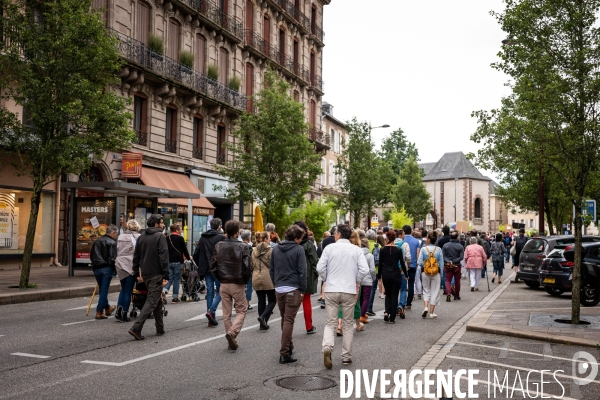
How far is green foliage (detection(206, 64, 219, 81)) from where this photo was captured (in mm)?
30406

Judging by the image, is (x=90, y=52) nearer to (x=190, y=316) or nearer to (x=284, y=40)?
(x=190, y=316)

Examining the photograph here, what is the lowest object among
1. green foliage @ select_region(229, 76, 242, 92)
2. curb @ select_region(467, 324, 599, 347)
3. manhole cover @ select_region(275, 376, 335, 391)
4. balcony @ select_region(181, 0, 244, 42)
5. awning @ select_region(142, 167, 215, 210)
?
manhole cover @ select_region(275, 376, 335, 391)

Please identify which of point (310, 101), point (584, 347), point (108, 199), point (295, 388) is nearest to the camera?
point (295, 388)

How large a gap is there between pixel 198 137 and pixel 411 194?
45.6 metres

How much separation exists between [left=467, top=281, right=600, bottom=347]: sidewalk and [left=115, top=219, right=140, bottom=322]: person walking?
5.96m

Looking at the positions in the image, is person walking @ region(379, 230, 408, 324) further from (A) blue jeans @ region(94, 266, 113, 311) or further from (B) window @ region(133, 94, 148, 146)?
(B) window @ region(133, 94, 148, 146)

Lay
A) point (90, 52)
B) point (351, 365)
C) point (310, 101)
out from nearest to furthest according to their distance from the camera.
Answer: point (351, 365), point (90, 52), point (310, 101)

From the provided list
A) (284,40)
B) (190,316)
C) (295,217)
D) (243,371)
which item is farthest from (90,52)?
(284,40)

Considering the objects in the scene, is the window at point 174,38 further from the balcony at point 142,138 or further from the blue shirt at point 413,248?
the blue shirt at point 413,248

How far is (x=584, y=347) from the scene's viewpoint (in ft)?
29.2

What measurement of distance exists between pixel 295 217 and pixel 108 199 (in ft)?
39.9

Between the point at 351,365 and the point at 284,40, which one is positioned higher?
the point at 284,40

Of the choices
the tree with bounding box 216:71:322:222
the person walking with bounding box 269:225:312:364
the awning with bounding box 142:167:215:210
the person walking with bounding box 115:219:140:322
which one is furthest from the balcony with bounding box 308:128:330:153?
the person walking with bounding box 269:225:312:364

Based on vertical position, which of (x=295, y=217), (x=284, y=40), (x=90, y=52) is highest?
(x=284, y=40)
